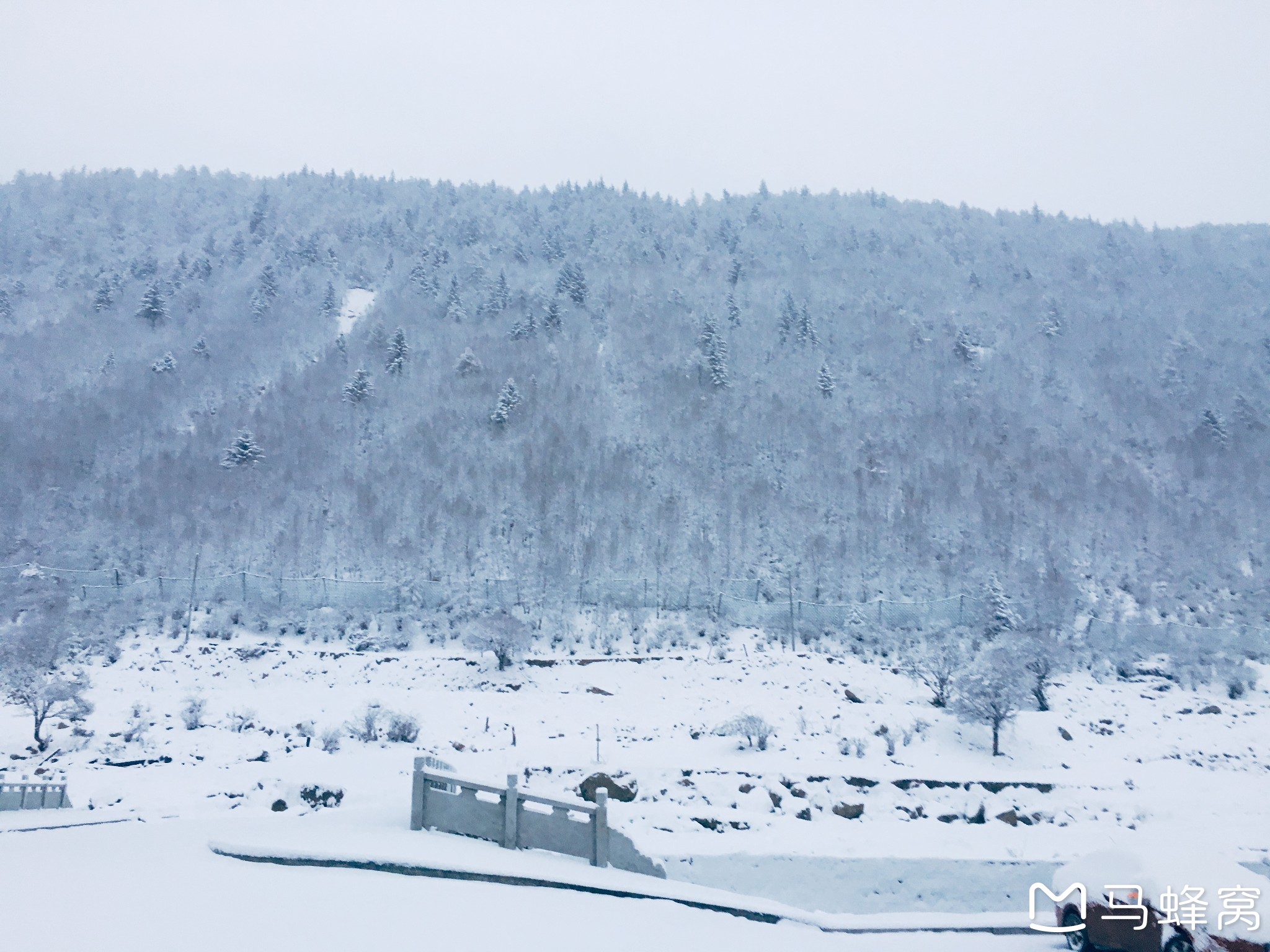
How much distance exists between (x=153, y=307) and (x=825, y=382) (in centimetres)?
5168

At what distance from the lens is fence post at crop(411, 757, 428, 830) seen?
10.9 metres

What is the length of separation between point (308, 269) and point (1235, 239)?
103 meters

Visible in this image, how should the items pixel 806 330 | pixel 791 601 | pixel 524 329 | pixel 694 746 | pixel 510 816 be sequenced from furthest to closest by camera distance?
pixel 806 330 < pixel 524 329 < pixel 791 601 < pixel 694 746 < pixel 510 816

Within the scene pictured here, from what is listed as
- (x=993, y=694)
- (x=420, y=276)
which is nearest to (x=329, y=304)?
(x=420, y=276)

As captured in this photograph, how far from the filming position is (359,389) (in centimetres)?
4638

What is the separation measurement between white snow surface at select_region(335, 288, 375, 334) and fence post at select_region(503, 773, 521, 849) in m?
51.8

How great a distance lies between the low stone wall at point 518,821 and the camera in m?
10.3

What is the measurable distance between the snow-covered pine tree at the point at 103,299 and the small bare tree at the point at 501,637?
171 ft

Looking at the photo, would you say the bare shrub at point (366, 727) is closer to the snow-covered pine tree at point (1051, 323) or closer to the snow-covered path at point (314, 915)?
the snow-covered path at point (314, 915)

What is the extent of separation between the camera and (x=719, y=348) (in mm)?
49750

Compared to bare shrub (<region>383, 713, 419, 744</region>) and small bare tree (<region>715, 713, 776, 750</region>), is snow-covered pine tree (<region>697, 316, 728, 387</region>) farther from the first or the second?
bare shrub (<region>383, 713, 419, 744</region>)

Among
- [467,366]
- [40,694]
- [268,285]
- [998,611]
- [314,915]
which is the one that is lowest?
[40,694]

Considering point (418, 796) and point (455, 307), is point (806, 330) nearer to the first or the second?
point (455, 307)

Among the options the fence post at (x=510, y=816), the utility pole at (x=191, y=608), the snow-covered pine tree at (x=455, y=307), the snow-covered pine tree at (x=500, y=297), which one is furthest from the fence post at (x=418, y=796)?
the snow-covered pine tree at (x=500, y=297)
